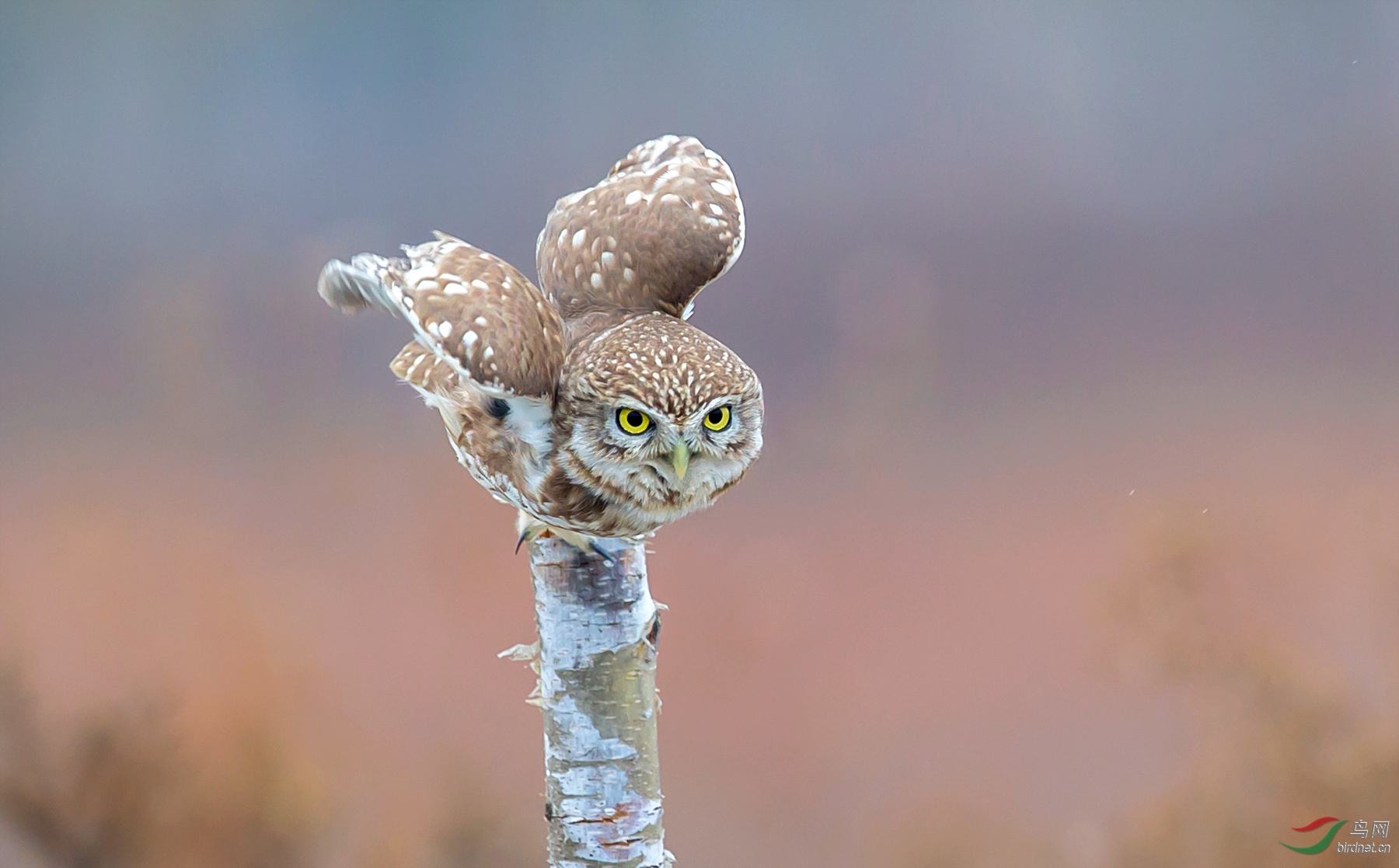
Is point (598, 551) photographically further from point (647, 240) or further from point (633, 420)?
point (647, 240)

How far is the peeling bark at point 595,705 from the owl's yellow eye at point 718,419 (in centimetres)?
29

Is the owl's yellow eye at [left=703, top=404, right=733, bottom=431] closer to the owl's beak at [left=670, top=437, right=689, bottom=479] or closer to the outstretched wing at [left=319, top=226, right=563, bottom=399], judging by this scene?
the owl's beak at [left=670, top=437, right=689, bottom=479]

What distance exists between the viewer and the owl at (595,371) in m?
1.06

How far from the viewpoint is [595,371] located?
1.08m

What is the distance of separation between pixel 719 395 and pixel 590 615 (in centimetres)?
40

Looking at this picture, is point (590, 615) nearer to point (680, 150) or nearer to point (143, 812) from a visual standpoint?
point (680, 150)

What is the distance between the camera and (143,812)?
80.7 inches

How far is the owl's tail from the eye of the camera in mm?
1081

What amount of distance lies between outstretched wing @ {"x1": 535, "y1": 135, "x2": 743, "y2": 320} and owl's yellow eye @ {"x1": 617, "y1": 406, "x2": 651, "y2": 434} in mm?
283

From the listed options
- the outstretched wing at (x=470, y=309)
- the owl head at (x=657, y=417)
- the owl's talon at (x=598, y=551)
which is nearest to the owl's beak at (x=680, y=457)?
the owl head at (x=657, y=417)

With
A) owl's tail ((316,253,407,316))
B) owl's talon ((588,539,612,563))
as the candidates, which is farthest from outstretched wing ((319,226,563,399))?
owl's talon ((588,539,612,563))

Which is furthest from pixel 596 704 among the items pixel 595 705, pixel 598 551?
pixel 598 551

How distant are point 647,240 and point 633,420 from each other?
1.07 feet

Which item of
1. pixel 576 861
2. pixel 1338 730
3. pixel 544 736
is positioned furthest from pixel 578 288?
pixel 1338 730
